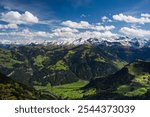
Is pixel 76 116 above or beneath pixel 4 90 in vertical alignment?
above

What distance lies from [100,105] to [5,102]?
2.90m

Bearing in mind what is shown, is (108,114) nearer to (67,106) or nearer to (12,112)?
(67,106)

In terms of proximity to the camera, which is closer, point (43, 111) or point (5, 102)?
point (43, 111)

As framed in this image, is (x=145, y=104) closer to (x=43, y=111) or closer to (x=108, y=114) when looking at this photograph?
(x=108, y=114)

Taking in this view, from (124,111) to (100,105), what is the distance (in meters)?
0.72

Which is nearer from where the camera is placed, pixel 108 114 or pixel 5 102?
pixel 108 114

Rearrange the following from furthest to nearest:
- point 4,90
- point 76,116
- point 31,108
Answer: point 4,90, point 31,108, point 76,116

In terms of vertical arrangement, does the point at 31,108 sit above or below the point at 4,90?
above

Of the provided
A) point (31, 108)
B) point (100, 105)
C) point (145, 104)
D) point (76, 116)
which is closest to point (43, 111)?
point (31, 108)

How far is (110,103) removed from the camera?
9.60 m

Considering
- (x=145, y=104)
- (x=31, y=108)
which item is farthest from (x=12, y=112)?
(x=145, y=104)

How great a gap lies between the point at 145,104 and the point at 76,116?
2.28 meters

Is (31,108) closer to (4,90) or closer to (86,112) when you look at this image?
(86,112)

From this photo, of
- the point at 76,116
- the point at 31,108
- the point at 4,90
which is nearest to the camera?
the point at 76,116
